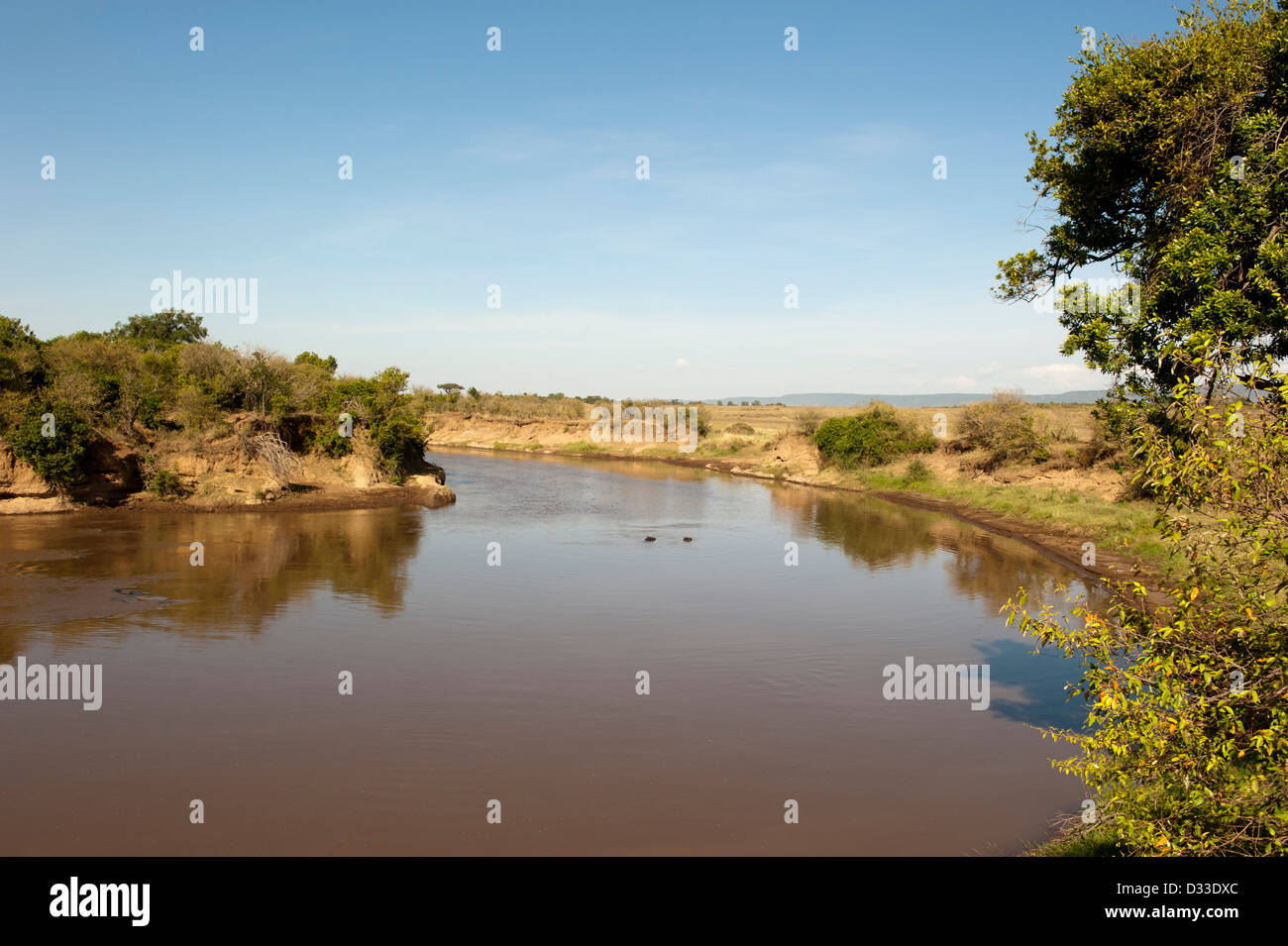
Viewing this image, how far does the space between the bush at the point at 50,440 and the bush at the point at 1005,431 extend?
35504mm

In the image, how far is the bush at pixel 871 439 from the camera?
4375 cm

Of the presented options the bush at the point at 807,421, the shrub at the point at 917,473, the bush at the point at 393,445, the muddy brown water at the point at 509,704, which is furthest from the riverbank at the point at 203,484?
the bush at the point at 807,421

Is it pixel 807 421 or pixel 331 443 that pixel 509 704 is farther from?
pixel 807 421

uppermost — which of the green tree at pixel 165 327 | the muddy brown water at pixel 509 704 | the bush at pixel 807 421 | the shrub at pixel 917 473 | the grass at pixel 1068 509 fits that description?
the green tree at pixel 165 327

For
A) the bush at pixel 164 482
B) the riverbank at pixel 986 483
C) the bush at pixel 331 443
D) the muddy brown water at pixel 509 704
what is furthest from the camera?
the bush at pixel 331 443

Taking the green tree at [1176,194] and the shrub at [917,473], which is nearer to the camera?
the green tree at [1176,194]

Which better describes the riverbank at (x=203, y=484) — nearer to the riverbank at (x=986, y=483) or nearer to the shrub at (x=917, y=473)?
the riverbank at (x=986, y=483)

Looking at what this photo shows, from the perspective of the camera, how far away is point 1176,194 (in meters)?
8.95

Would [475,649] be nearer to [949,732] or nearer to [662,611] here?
[662,611]

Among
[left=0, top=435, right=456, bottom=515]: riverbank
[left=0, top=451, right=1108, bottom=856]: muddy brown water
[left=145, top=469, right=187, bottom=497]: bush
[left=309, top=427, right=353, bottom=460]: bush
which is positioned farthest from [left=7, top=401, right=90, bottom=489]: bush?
[left=309, top=427, right=353, bottom=460]: bush

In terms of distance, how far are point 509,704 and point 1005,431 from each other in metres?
32.8

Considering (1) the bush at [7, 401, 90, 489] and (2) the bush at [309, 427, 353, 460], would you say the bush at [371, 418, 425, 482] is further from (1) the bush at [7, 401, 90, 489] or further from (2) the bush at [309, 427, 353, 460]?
(1) the bush at [7, 401, 90, 489]

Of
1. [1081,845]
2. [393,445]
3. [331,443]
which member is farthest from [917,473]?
[1081,845]
